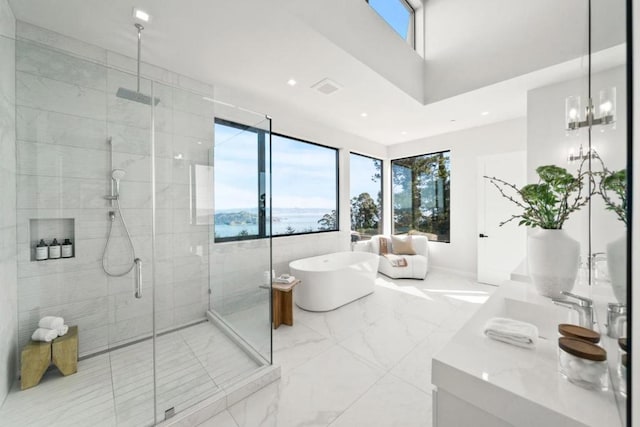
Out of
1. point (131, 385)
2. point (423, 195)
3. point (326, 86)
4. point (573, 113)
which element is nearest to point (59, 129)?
point (131, 385)

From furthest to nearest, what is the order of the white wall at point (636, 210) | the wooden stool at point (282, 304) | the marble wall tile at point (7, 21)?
the wooden stool at point (282, 304) → the marble wall tile at point (7, 21) → the white wall at point (636, 210)

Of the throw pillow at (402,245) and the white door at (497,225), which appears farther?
the throw pillow at (402,245)

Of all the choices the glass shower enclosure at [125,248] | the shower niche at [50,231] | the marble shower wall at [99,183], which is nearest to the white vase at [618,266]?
the glass shower enclosure at [125,248]

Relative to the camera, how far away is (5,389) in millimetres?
1609

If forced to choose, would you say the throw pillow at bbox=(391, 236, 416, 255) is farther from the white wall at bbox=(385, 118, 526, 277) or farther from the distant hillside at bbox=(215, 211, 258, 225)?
the distant hillside at bbox=(215, 211, 258, 225)

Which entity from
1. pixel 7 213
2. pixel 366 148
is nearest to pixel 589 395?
pixel 7 213

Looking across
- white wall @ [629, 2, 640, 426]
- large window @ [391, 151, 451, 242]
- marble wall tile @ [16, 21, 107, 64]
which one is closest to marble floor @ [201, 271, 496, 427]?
white wall @ [629, 2, 640, 426]

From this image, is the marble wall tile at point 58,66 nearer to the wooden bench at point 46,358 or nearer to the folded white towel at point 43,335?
the folded white towel at point 43,335

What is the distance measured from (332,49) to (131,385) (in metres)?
3.19

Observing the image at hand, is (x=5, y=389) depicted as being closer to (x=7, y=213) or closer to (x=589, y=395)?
(x=7, y=213)

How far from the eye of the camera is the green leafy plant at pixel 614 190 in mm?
606

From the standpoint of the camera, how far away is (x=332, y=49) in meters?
2.26

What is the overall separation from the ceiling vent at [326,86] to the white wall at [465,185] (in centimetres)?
300

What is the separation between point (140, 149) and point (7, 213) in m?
0.94
